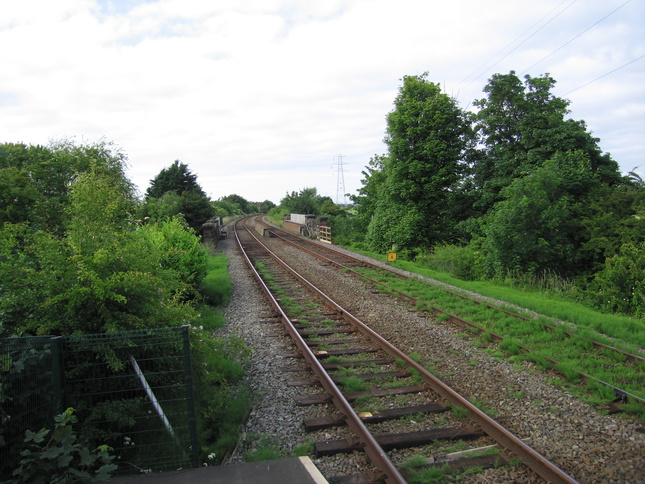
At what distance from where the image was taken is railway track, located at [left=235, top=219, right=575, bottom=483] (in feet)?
13.2

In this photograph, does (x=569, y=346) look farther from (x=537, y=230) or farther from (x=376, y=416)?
(x=537, y=230)

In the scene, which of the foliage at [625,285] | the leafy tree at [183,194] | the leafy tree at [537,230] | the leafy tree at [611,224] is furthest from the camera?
the leafy tree at [183,194]

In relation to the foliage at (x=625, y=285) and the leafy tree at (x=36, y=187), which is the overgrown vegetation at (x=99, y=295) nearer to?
the leafy tree at (x=36, y=187)

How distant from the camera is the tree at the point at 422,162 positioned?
22.4 meters

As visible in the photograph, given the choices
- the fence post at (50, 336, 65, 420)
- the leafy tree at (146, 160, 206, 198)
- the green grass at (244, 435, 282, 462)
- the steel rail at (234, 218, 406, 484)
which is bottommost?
the green grass at (244, 435, 282, 462)

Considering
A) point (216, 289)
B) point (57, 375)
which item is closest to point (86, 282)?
point (57, 375)

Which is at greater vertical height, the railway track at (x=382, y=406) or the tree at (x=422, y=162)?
the tree at (x=422, y=162)

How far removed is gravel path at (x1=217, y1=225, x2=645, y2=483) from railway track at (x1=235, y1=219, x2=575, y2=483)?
21cm

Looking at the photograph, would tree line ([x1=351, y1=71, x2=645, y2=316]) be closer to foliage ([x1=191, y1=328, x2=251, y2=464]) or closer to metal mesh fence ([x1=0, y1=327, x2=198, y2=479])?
foliage ([x1=191, y1=328, x2=251, y2=464])

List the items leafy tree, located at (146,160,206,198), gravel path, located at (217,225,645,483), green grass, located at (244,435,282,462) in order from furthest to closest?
Result: leafy tree, located at (146,160,206,198), green grass, located at (244,435,282,462), gravel path, located at (217,225,645,483)

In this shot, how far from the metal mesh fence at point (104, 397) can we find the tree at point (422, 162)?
62.3 ft

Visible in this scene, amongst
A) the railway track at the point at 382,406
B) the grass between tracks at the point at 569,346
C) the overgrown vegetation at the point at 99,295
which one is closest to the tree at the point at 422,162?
the grass between tracks at the point at 569,346

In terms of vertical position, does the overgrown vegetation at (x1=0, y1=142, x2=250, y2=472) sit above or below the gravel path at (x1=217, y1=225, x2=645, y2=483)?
above

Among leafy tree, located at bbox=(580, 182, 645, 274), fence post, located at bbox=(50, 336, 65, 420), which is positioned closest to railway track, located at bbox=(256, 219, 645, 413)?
fence post, located at bbox=(50, 336, 65, 420)
